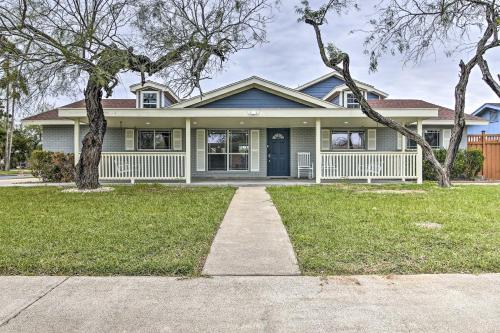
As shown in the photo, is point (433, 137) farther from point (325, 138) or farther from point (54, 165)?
point (54, 165)

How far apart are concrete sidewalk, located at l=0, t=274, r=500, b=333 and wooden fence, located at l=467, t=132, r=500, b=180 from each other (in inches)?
593

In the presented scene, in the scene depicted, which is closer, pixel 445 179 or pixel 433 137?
pixel 445 179

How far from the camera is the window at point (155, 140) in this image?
16547 mm

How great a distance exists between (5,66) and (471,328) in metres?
10.2

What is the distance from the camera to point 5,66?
8727 millimetres

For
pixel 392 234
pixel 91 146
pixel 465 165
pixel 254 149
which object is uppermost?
pixel 254 149

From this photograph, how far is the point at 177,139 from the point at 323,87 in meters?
8.63

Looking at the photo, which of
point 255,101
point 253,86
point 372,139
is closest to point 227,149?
point 255,101

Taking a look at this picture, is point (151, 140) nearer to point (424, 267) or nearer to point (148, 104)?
point (148, 104)

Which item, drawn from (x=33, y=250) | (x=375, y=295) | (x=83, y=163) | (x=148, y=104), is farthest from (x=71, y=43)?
(x=375, y=295)

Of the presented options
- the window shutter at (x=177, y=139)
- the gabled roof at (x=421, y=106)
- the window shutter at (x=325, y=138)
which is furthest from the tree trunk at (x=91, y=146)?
the gabled roof at (x=421, y=106)

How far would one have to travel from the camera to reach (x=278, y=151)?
16.7 m

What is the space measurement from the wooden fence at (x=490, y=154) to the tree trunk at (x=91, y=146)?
50.6ft

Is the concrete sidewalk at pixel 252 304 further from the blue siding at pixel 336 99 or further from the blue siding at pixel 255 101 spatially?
the blue siding at pixel 336 99
